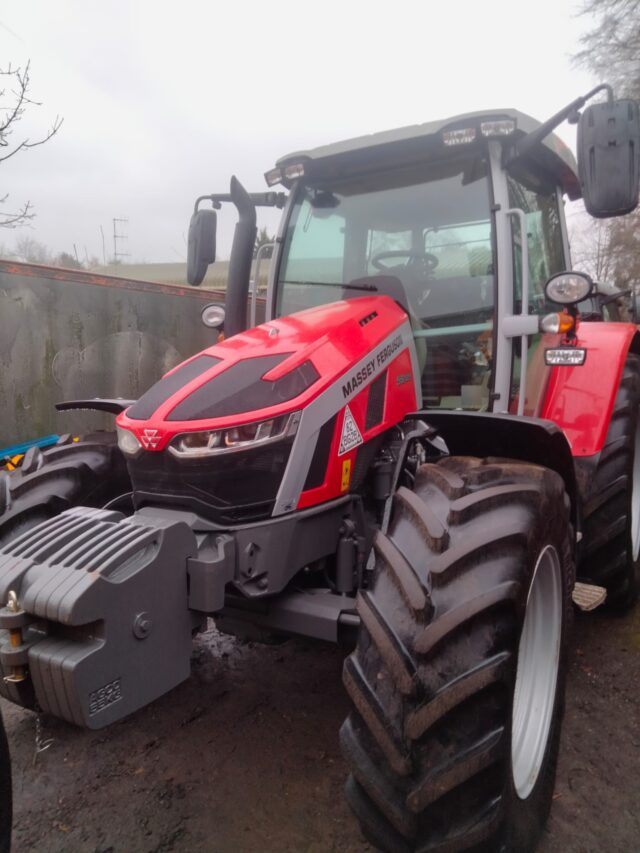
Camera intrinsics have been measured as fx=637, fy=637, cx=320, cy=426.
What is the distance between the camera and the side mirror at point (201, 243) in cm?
286

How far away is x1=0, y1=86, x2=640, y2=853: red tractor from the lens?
4.74 ft

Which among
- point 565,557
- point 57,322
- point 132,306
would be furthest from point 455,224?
point 132,306

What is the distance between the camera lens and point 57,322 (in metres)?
6.87

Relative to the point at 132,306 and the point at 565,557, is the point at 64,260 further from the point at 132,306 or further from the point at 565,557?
the point at 565,557

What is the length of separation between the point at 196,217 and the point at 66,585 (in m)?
1.91

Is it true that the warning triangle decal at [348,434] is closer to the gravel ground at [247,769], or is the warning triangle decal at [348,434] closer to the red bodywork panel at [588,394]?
the gravel ground at [247,769]

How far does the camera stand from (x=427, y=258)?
2752 mm

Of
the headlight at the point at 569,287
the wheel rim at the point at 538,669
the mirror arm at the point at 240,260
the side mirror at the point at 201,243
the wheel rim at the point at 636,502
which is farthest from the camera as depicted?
the wheel rim at the point at 636,502

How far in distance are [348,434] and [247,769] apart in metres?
1.15

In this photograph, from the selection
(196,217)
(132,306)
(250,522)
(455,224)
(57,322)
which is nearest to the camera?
(250,522)

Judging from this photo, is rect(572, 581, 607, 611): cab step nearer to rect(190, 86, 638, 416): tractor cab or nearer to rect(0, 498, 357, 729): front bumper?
rect(190, 86, 638, 416): tractor cab

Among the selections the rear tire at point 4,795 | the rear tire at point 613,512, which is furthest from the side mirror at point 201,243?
the rear tire at point 4,795

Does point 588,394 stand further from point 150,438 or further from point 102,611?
point 102,611

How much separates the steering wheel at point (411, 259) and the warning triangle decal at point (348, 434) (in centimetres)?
91
